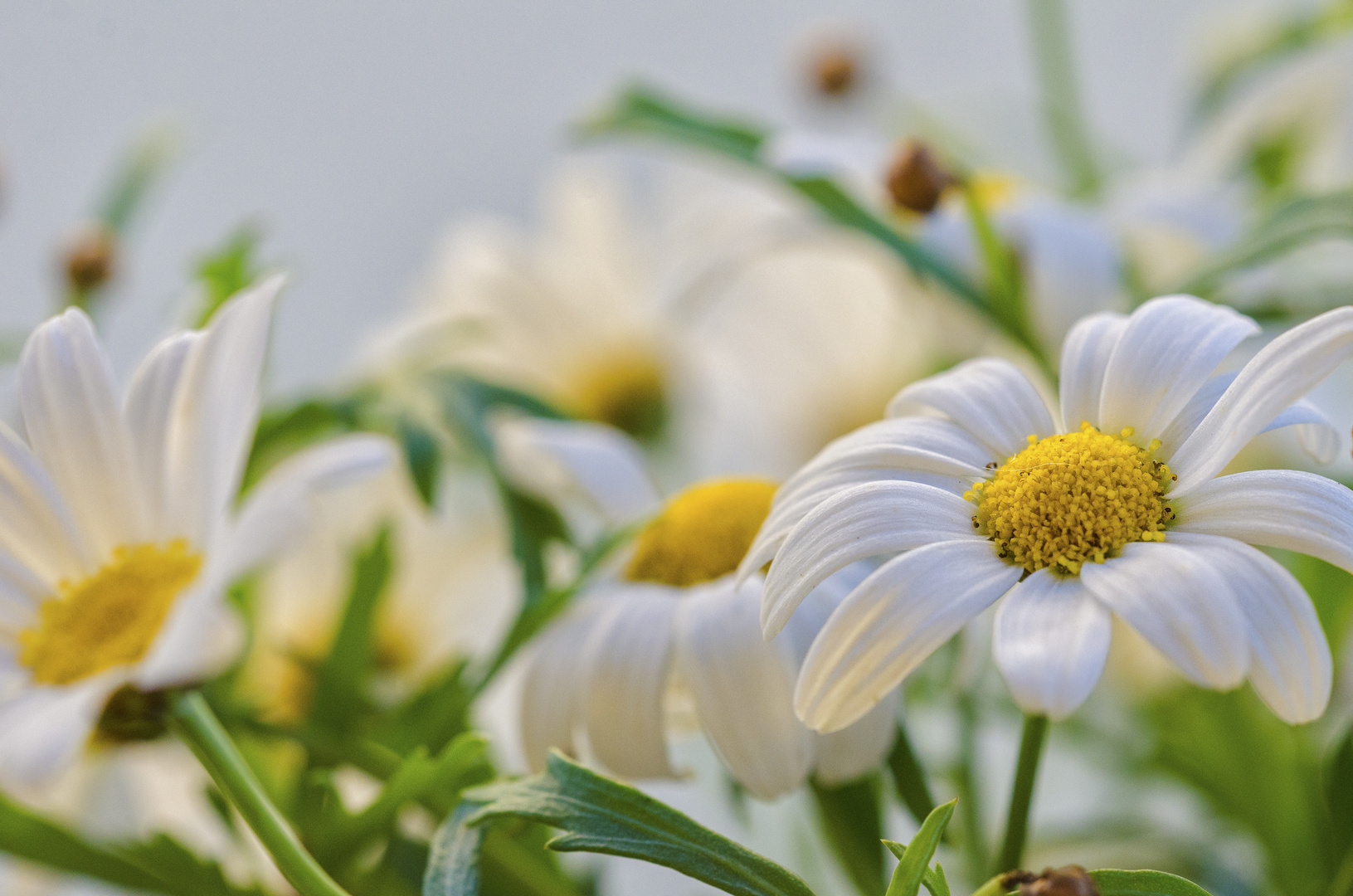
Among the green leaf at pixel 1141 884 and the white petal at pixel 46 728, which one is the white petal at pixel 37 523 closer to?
the white petal at pixel 46 728

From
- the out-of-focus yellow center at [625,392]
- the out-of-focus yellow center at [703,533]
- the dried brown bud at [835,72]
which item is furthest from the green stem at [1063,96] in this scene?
the out-of-focus yellow center at [703,533]

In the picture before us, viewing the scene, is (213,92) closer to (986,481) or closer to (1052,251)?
(1052,251)

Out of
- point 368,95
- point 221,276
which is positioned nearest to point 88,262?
point 221,276

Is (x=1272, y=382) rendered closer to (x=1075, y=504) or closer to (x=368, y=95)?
(x=1075, y=504)

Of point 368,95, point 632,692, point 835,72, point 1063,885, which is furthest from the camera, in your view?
point 368,95

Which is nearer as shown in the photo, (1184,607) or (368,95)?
(1184,607)

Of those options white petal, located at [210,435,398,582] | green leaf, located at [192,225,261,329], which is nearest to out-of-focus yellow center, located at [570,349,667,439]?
green leaf, located at [192,225,261,329]

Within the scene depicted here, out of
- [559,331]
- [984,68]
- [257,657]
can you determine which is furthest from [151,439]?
[984,68]
